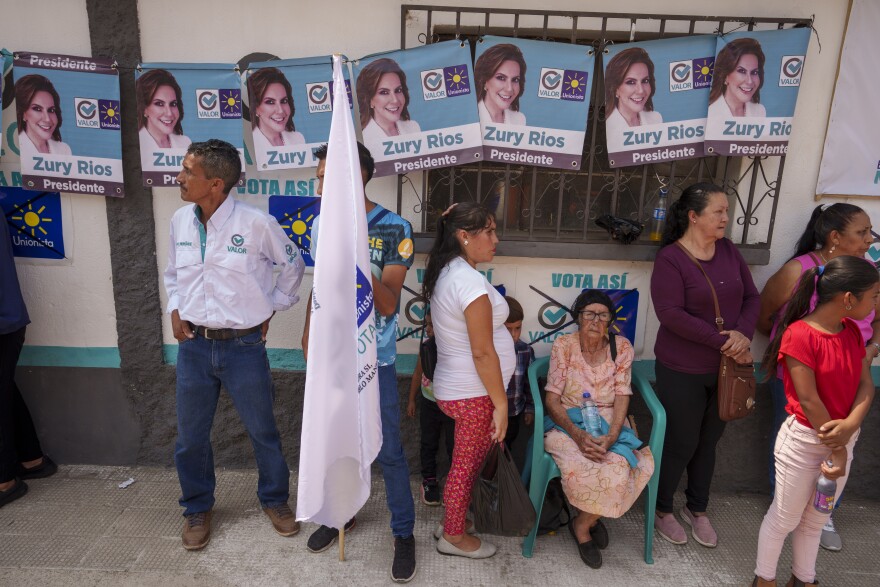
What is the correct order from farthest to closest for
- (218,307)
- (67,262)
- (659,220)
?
(67,262) → (659,220) → (218,307)

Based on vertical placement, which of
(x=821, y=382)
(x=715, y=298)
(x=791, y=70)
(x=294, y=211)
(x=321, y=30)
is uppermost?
(x=321, y=30)

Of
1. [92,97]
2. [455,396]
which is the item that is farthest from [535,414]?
[92,97]

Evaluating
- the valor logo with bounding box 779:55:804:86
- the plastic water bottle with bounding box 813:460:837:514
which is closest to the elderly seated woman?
the plastic water bottle with bounding box 813:460:837:514

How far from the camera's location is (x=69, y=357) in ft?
13.0

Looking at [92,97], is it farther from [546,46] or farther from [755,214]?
[755,214]

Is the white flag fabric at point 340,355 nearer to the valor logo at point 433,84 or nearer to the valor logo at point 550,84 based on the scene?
the valor logo at point 433,84

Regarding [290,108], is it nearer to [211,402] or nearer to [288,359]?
[288,359]

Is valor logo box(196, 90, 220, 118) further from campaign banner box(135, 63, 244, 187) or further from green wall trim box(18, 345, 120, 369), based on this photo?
green wall trim box(18, 345, 120, 369)

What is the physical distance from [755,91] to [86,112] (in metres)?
3.74

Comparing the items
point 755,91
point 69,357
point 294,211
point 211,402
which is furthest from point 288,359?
point 755,91

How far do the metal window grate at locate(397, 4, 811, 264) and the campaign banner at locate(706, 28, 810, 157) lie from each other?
0.11m

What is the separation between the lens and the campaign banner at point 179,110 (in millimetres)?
3512

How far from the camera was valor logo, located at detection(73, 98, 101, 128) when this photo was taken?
3.55 metres

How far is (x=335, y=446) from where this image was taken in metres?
2.67
